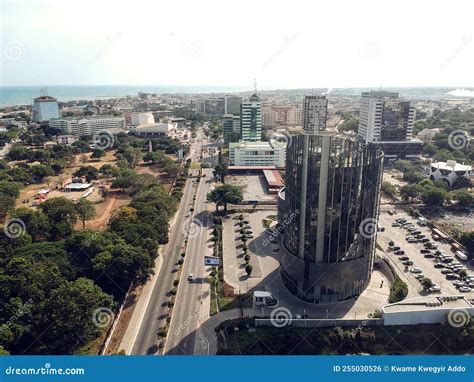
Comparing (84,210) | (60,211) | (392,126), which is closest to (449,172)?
(392,126)

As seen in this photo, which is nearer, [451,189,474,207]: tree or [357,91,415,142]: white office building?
[451,189,474,207]: tree

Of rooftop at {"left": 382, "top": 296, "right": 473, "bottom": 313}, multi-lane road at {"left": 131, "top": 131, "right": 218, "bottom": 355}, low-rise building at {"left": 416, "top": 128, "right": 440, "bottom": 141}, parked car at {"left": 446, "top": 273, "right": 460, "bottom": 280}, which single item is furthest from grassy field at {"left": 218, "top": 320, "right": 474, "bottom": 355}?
low-rise building at {"left": 416, "top": 128, "right": 440, "bottom": 141}

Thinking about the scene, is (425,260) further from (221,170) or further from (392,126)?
(392,126)

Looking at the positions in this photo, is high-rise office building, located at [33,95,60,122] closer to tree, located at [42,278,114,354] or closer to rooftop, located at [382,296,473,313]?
tree, located at [42,278,114,354]

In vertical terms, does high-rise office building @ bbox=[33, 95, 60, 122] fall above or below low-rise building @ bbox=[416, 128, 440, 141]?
above

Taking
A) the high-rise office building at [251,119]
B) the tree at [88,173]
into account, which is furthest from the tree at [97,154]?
the high-rise office building at [251,119]

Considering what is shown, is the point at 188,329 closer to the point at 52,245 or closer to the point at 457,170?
the point at 52,245

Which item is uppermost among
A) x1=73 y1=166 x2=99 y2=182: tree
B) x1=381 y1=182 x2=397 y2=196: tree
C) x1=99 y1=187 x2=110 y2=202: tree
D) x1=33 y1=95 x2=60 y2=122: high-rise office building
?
x1=33 y1=95 x2=60 y2=122: high-rise office building
